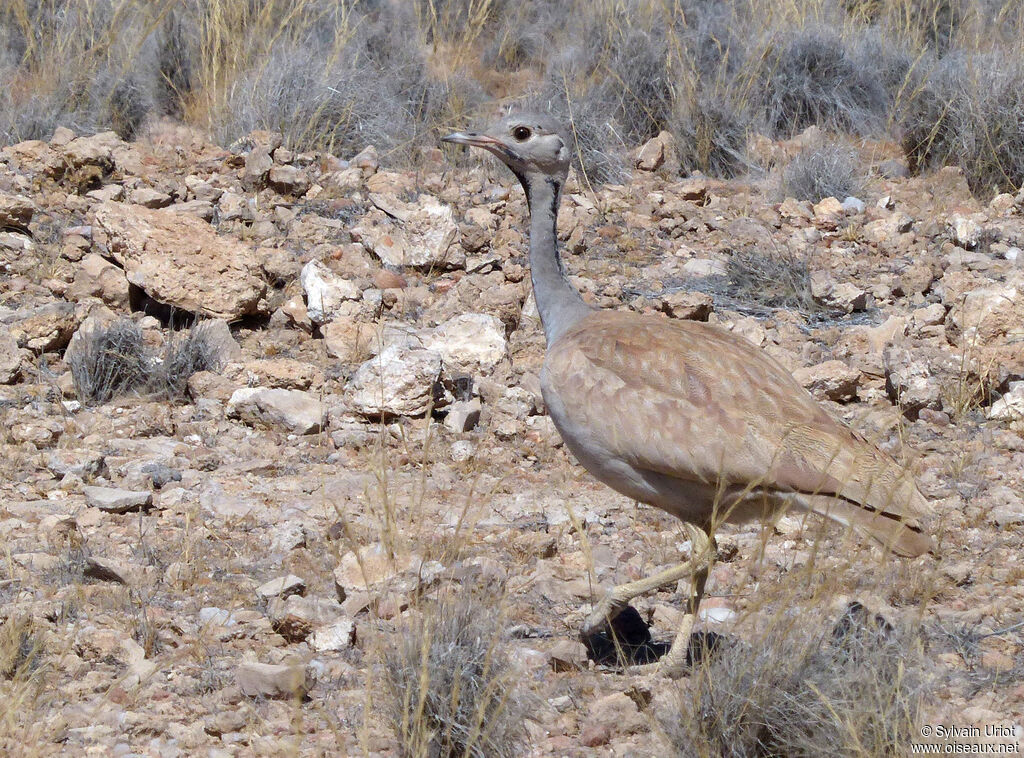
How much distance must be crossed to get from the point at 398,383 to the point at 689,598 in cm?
236

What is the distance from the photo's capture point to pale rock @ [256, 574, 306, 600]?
4.09 meters

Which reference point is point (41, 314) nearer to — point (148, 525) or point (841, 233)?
point (148, 525)

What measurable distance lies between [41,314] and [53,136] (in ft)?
9.32

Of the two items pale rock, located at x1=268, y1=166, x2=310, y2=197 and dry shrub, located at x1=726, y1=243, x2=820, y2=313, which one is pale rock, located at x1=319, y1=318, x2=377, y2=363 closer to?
pale rock, located at x1=268, y1=166, x2=310, y2=197

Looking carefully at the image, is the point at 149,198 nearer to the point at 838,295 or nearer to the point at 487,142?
the point at 487,142

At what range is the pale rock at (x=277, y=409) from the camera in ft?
18.8

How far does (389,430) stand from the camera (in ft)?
19.1

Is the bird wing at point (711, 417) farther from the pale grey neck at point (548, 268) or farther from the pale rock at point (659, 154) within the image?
the pale rock at point (659, 154)

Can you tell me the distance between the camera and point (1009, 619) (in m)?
3.99

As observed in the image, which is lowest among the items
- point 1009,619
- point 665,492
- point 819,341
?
point 819,341

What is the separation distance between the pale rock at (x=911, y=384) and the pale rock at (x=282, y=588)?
3164 mm

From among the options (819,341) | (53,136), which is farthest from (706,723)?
(53,136)

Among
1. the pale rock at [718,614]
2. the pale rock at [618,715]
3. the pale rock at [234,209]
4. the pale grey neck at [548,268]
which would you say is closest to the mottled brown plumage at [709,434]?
the pale rock at [718,614]

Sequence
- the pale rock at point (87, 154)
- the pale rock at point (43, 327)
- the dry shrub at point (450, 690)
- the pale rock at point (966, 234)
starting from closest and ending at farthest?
1. the dry shrub at point (450, 690)
2. the pale rock at point (43, 327)
3. the pale rock at point (966, 234)
4. the pale rock at point (87, 154)
